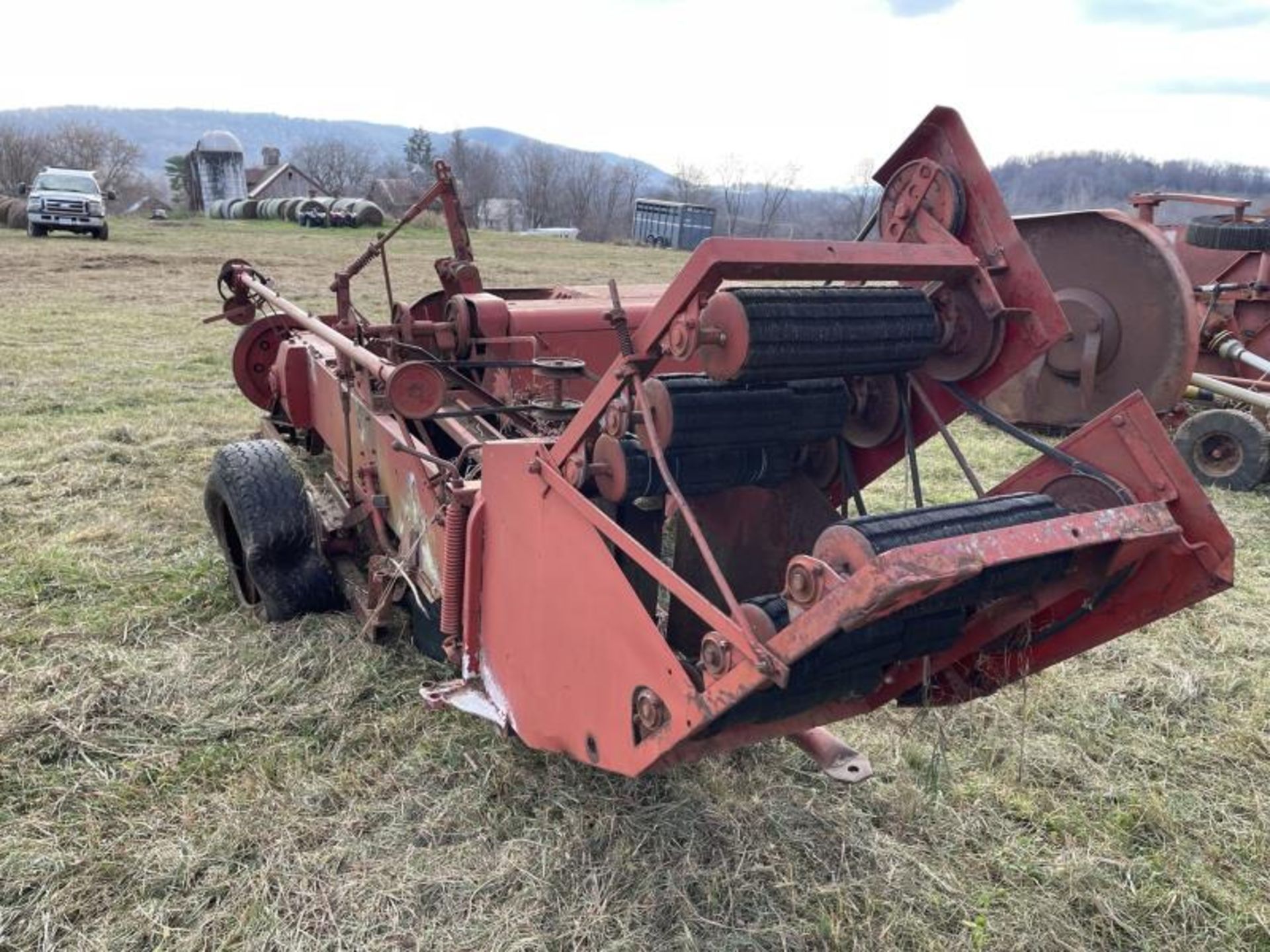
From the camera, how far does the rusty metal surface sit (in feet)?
10.8

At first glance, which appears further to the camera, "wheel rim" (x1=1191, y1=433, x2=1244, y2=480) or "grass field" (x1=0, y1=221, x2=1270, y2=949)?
"wheel rim" (x1=1191, y1=433, x2=1244, y2=480)

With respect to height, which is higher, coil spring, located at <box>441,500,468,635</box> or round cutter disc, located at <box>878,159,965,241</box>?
round cutter disc, located at <box>878,159,965,241</box>

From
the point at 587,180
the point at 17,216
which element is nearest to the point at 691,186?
the point at 587,180

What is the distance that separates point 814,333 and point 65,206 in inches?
1015

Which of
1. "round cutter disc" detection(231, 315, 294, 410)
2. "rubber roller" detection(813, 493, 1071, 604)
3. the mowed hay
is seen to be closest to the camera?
"rubber roller" detection(813, 493, 1071, 604)

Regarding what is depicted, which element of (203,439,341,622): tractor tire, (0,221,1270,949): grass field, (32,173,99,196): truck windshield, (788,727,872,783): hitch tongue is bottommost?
(0,221,1270,949): grass field

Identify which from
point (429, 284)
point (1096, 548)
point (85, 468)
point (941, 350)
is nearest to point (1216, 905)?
point (1096, 548)

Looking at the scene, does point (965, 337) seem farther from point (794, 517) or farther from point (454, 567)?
point (454, 567)

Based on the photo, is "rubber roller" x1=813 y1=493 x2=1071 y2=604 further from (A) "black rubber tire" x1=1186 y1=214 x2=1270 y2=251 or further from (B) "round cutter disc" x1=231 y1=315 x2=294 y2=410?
(A) "black rubber tire" x1=1186 y1=214 x2=1270 y2=251

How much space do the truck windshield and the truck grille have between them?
0.37m

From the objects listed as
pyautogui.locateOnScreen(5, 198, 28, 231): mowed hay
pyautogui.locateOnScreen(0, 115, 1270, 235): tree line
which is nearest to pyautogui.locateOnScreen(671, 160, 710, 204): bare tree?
pyautogui.locateOnScreen(0, 115, 1270, 235): tree line

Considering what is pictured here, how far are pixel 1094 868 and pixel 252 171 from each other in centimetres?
6022

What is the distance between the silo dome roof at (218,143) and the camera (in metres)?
45.2

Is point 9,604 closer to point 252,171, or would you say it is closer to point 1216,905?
point 1216,905
